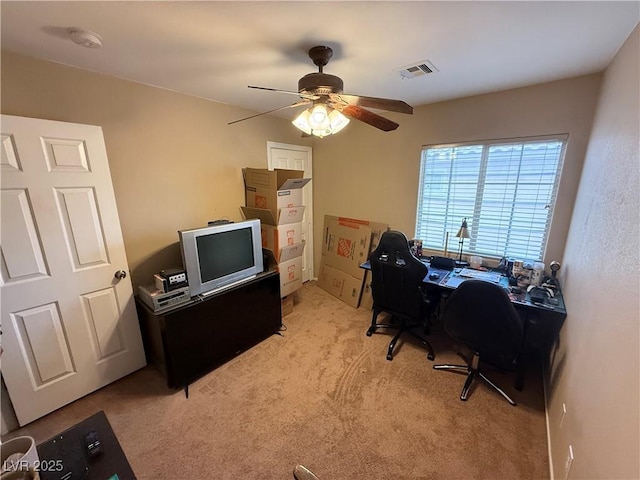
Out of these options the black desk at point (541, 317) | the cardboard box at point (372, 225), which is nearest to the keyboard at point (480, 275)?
the black desk at point (541, 317)

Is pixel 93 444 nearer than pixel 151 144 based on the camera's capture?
Yes

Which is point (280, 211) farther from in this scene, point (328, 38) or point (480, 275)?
point (480, 275)

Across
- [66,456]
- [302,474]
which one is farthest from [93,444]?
[302,474]

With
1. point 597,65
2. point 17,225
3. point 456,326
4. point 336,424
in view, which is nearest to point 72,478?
point 336,424

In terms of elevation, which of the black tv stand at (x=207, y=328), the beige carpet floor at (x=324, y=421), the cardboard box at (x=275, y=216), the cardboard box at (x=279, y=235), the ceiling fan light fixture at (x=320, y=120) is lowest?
the beige carpet floor at (x=324, y=421)

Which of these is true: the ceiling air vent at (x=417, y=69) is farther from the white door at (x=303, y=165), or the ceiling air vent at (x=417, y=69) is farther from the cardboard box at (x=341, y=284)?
the cardboard box at (x=341, y=284)

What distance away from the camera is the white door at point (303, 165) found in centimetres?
341

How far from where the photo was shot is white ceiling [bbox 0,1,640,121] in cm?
123

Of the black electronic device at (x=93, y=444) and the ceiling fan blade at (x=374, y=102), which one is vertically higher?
the ceiling fan blade at (x=374, y=102)

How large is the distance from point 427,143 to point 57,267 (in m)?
3.39

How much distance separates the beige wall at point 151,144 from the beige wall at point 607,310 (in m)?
2.91

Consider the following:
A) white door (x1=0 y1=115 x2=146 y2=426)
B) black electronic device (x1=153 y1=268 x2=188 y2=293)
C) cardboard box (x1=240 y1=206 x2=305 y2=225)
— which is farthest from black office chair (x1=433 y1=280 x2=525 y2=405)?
white door (x1=0 y1=115 x2=146 y2=426)

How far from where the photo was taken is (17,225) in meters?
1.64

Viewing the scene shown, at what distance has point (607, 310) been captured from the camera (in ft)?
3.67
